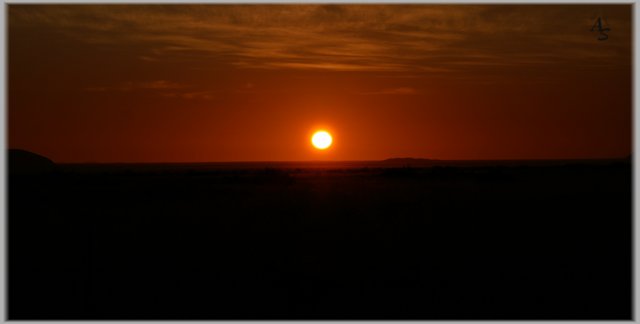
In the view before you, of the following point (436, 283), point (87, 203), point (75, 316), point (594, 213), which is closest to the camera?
point (75, 316)

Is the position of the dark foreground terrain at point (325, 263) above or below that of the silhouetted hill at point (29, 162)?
below

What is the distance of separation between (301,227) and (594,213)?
8.36m

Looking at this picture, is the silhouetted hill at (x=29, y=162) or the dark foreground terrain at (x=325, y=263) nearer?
the dark foreground terrain at (x=325, y=263)

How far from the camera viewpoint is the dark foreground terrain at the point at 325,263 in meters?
8.41

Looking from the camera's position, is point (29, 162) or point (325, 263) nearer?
point (325, 263)

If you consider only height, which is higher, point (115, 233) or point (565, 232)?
point (565, 232)

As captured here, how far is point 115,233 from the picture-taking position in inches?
536

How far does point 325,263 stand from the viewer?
10.4 meters

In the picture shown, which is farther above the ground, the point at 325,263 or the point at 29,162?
the point at 29,162

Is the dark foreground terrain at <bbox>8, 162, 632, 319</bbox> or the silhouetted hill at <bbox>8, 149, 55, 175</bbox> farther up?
the silhouetted hill at <bbox>8, 149, 55, 175</bbox>

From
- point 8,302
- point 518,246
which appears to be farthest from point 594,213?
point 8,302

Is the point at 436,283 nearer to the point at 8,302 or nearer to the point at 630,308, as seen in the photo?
the point at 630,308

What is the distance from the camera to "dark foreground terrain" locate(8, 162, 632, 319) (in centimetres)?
841

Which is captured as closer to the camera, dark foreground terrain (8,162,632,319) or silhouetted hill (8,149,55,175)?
dark foreground terrain (8,162,632,319)
